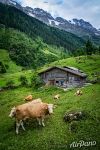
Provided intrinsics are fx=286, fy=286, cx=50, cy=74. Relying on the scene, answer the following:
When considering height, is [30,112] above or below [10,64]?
above

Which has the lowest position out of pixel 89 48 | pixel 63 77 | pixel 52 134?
pixel 52 134

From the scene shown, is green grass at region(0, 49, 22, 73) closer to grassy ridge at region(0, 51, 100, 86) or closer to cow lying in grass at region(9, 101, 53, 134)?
grassy ridge at region(0, 51, 100, 86)

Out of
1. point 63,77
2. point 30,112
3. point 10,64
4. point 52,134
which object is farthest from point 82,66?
point 52,134

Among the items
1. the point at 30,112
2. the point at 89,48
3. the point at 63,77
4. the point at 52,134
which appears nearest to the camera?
the point at 52,134

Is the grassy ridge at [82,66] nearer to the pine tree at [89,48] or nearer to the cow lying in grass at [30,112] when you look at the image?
the pine tree at [89,48]

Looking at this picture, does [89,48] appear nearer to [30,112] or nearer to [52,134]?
[30,112]

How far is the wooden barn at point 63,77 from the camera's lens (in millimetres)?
72750

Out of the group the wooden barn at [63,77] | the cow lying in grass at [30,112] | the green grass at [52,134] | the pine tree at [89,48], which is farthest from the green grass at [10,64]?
the cow lying in grass at [30,112]

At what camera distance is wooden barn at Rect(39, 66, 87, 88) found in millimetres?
72750

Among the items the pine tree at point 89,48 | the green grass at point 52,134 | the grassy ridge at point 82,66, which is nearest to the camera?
the green grass at point 52,134

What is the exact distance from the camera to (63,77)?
74.7 m

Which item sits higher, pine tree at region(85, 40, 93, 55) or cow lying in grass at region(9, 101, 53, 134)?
pine tree at region(85, 40, 93, 55)

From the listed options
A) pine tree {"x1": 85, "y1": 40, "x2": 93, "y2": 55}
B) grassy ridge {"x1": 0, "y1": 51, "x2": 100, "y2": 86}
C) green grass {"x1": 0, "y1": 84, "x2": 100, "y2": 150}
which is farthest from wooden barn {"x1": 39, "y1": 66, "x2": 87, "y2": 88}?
pine tree {"x1": 85, "y1": 40, "x2": 93, "y2": 55}

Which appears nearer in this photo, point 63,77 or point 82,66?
point 63,77
